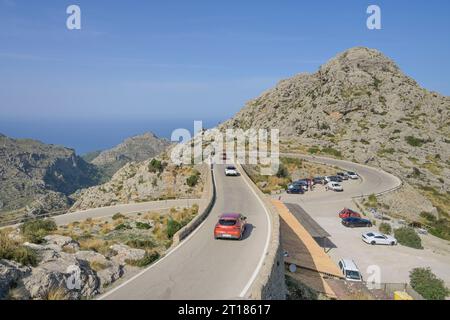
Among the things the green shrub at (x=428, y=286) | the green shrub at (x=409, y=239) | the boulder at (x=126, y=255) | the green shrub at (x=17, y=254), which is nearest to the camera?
the green shrub at (x=17, y=254)

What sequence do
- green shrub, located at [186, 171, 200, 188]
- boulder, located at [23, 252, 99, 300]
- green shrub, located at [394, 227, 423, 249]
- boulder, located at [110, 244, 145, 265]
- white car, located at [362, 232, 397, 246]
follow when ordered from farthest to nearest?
green shrub, located at [186, 171, 200, 188], green shrub, located at [394, 227, 423, 249], white car, located at [362, 232, 397, 246], boulder, located at [110, 244, 145, 265], boulder, located at [23, 252, 99, 300]

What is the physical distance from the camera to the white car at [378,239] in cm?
3391

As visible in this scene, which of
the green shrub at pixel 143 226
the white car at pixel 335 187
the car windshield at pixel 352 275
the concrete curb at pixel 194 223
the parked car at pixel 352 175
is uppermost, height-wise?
the concrete curb at pixel 194 223

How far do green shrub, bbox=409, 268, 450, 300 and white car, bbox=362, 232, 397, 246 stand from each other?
28.4ft

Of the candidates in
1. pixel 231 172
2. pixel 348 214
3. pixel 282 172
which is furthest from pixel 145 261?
pixel 282 172

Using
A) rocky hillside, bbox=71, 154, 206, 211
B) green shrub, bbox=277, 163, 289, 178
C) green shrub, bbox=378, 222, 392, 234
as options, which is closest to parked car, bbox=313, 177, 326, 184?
green shrub, bbox=277, 163, 289, 178

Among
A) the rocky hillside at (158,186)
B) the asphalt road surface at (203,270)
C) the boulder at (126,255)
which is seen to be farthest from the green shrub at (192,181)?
the boulder at (126,255)

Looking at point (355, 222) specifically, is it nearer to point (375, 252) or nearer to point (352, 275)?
point (375, 252)

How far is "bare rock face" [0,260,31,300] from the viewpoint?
35.6 feet

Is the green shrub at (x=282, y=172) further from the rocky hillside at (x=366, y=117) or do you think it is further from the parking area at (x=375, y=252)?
the rocky hillside at (x=366, y=117)

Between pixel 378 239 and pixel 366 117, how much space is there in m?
75.3

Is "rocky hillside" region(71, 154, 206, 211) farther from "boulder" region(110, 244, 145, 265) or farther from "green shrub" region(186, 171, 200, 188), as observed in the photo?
"boulder" region(110, 244, 145, 265)

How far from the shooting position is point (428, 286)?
23828 mm

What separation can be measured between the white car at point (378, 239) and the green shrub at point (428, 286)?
8656 millimetres
